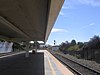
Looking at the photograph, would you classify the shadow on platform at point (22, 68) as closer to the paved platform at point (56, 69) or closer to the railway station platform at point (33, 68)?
the railway station platform at point (33, 68)

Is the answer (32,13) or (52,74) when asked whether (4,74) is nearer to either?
(52,74)

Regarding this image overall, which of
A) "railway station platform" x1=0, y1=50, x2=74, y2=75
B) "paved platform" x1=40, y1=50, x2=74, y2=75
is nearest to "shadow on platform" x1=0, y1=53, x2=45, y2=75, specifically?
"railway station platform" x1=0, y1=50, x2=74, y2=75

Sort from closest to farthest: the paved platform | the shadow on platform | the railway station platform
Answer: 1. the paved platform
2. the railway station platform
3. the shadow on platform

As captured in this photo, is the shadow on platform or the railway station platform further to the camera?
the shadow on platform

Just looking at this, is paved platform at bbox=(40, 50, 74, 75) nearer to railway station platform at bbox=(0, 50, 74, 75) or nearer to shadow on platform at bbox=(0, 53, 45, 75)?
railway station platform at bbox=(0, 50, 74, 75)

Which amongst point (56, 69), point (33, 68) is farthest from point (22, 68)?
point (56, 69)

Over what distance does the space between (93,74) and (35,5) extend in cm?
845

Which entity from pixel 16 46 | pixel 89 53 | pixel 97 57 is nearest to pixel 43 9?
pixel 97 57

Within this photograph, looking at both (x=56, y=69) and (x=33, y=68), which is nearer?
(x=56, y=69)

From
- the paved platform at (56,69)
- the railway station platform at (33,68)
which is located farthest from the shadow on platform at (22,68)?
the paved platform at (56,69)

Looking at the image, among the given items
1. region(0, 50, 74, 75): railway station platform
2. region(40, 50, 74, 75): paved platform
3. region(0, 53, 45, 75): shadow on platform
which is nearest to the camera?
region(40, 50, 74, 75): paved platform

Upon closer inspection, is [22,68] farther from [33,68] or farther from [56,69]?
[56,69]

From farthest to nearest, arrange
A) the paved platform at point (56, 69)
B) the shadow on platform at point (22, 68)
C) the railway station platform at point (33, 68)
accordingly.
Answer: the shadow on platform at point (22, 68), the railway station platform at point (33, 68), the paved platform at point (56, 69)

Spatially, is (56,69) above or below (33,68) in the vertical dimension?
below
